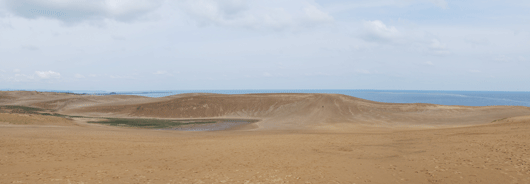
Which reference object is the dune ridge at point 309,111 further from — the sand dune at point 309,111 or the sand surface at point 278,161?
the sand surface at point 278,161

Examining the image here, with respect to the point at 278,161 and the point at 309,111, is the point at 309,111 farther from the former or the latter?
the point at 278,161

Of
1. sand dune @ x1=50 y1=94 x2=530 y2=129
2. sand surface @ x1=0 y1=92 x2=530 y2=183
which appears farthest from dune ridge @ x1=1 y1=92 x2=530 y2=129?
sand surface @ x1=0 y1=92 x2=530 y2=183

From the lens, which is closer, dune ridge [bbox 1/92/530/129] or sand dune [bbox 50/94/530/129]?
dune ridge [bbox 1/92/530/129]

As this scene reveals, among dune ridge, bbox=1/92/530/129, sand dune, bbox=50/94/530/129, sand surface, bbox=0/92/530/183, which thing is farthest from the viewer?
sand dune, bbox=50/94/530/129

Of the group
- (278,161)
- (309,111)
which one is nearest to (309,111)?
(309,111)

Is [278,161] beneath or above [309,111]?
beneath

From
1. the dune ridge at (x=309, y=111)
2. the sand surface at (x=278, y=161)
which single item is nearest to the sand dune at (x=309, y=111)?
the dune ridge at (x=309, y=111)

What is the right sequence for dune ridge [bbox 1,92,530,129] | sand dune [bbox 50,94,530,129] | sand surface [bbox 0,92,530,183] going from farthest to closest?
1. sand dune [bbox 50,94,530,129]
2. dune ridge [bbox 1,92,530,129]
3. sand surface [bbox 0,92,530,183]

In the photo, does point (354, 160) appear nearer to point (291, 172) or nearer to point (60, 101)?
point (291, 172)

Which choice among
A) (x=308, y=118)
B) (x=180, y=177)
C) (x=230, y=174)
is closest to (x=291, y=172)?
(x=230, y=174)

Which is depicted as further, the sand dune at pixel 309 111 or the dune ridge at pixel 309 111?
the sand dune at pixel 309 111

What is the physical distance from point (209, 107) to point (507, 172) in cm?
4366

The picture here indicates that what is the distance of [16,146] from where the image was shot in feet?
42.9

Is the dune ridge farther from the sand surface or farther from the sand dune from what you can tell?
the sand surface
